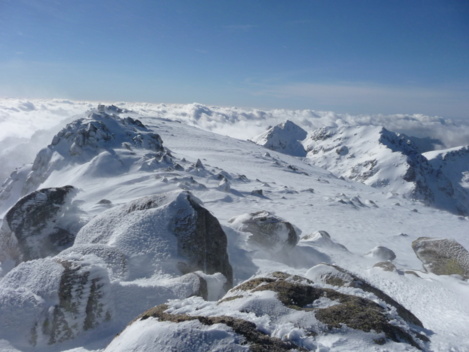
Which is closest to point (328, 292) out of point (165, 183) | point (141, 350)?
point (141, 350)

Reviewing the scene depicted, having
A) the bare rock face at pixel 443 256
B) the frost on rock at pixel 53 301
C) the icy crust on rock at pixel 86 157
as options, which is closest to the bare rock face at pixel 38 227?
the frost on rock at pixel 53 301

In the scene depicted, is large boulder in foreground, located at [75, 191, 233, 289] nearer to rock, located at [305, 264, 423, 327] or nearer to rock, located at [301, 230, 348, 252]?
rock, located at [305, 264, 423, 327]

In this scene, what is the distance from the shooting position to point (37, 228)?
15211 mm

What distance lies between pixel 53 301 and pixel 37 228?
8265 millimetres

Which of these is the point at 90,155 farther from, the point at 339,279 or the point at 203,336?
the point at 203,336

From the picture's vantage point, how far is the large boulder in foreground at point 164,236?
11117mm

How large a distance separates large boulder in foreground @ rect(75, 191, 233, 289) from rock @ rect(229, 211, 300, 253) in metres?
4.63

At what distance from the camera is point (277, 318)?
19.4ft

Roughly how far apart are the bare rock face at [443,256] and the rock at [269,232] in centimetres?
699

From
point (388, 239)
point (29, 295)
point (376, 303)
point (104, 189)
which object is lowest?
point (388, 239)

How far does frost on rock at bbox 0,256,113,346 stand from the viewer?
791 centimetres

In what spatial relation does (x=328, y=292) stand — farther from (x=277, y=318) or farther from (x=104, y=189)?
(x=104, y=189)

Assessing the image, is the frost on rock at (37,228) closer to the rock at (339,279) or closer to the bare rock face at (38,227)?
the bare rock face at (38,227)

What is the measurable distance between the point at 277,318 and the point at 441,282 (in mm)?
11011
